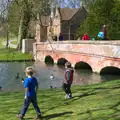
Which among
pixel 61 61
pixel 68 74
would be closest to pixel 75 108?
pixel 68 74

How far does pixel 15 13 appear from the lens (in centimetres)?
1174

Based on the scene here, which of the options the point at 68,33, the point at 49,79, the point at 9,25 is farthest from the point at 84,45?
the point at 68,33

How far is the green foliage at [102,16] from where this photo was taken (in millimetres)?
42438

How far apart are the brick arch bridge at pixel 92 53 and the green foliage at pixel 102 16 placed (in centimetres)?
758

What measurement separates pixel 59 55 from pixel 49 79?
38.4 ft

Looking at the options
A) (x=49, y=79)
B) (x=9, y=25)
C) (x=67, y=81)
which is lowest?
(x=49, y=79)

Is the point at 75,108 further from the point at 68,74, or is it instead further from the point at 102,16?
the point at 102,16

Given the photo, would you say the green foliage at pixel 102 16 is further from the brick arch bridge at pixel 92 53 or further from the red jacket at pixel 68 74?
the red jacket at pixel 68 74

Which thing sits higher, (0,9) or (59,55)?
(0,9)

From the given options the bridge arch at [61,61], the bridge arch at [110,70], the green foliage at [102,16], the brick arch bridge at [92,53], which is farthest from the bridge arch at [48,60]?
the bridge arch at [110,70]

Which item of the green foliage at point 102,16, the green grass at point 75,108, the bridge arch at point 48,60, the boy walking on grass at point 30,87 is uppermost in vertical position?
the green foliage at point 102,16

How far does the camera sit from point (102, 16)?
146 ft

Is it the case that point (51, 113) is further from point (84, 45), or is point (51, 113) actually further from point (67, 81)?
point (84, 45)

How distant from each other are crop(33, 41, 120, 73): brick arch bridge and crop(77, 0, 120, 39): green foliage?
24.9 feet
